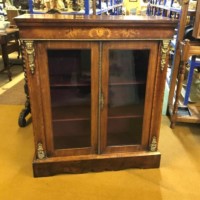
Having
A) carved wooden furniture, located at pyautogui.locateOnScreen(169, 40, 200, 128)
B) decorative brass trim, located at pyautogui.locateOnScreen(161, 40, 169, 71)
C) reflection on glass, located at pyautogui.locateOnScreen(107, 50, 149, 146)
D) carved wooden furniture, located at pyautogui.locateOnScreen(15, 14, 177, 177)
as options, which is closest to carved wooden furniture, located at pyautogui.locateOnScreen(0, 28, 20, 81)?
carved wooden furniture, located at pyautogui.locateOnScreen(15, 14, 177, 177)

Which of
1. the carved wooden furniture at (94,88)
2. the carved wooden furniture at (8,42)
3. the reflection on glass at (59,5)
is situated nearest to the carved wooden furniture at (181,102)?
the carved wooden furniture at (94,88)

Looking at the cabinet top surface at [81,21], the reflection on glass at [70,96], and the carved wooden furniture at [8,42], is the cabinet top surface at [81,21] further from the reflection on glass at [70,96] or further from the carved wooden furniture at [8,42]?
the carved wooden furniture at [8,42]

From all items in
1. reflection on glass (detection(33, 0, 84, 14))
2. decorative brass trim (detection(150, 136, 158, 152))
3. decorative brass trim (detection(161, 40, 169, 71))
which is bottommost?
decorative brass trim (detection(150, 136, 158, 152))

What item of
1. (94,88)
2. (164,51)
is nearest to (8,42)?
(94,88)

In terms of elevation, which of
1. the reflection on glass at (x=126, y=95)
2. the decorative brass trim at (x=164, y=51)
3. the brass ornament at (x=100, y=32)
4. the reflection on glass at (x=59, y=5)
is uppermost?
the reflection on glass at (x=59, y=5)

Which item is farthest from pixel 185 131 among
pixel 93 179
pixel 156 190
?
pixel 93 179

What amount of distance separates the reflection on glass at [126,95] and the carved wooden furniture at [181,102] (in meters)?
0.70

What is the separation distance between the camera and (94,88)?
1.57m

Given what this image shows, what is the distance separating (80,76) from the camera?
160 centimetres

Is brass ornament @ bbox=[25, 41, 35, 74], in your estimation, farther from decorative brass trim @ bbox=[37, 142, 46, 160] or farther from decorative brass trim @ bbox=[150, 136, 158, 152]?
decorative brass trim @ bbox=[150, 136, 158, 152]

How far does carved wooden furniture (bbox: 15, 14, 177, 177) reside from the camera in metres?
1.39

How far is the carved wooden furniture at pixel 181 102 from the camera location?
2066mm

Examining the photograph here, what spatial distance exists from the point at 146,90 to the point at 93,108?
0.40 metres

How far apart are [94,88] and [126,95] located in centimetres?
29
